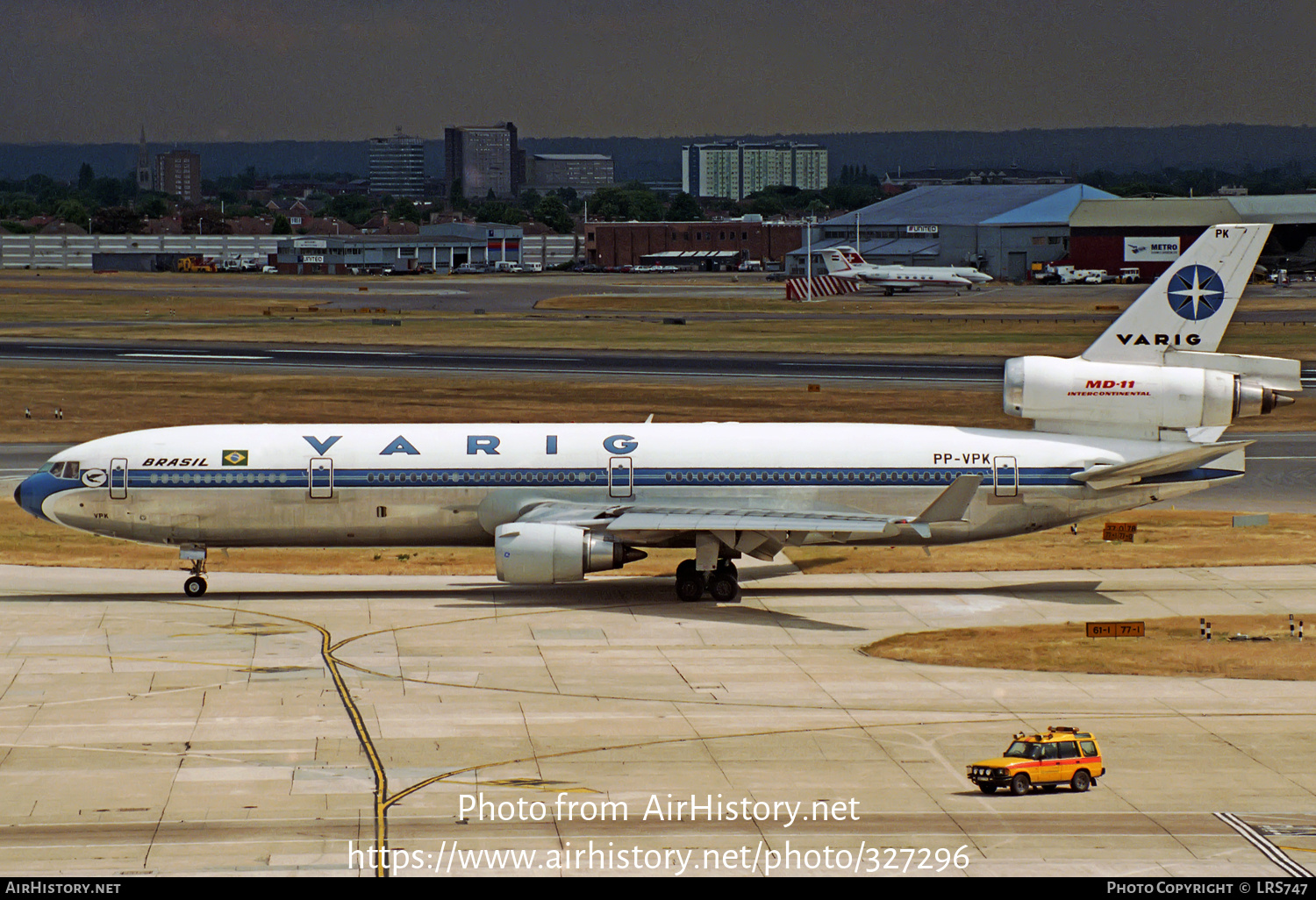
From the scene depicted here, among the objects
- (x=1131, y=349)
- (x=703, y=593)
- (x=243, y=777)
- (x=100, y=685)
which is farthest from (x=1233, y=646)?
(x=100, y=685)

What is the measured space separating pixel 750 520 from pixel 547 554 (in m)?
5.85

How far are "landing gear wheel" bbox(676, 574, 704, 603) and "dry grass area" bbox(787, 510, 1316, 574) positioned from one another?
6995mm

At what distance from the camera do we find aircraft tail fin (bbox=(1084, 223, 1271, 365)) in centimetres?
4628

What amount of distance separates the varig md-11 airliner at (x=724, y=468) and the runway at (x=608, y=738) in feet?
7.32

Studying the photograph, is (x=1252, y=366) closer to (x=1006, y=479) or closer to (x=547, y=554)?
(x=1006, y=479)

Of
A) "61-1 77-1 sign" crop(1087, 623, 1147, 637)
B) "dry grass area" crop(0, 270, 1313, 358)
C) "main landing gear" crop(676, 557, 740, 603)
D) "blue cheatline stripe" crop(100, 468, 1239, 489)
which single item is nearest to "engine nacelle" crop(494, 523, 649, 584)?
"blue cheatline stripe" crop(100, 468, 1239, 489)

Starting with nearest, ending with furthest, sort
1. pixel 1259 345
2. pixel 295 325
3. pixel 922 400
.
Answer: pixel 922 400 < pixel 1259 345 < pixel 295 325

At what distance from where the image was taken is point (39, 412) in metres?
88.1

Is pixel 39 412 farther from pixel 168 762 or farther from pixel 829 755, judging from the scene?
pixel 829 755

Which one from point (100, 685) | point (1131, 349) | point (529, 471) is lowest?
point (100, 685)

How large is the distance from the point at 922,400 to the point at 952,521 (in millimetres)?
44226

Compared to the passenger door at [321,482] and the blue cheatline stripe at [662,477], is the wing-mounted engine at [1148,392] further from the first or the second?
the passenger door at [321,482]

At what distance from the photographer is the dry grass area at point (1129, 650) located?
36625mm

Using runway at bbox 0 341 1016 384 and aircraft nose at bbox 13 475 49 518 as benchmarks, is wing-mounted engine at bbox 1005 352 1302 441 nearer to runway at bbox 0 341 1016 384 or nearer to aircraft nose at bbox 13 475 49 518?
aircraft nose at bbox 13 475 49 518
